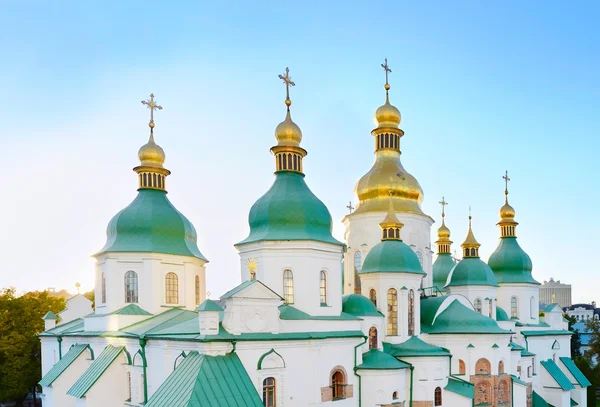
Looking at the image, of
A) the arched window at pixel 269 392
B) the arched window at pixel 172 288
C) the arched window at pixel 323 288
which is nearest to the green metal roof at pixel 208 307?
the arched window at pixel 269 392

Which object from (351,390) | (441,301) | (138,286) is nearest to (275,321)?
(351,390)

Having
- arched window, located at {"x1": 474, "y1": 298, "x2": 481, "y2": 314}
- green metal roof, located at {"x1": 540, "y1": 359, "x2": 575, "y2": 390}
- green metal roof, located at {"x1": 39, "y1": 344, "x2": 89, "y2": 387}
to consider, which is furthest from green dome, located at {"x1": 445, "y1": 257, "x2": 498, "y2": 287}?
green metal roof, located at {"x1": 39, "y1": 344, "x2": 89, "y2": 387}

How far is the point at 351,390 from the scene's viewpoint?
20672 millimetres

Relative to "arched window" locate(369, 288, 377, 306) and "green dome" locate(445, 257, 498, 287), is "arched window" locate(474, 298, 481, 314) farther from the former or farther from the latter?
"arched window" locate(369, 288, 377, 306)

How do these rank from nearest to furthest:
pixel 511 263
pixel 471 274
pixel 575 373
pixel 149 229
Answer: pixel 149 229 → pixel 471 274 → pixel 511 263 → pixel 575 373

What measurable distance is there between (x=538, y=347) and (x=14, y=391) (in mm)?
37634

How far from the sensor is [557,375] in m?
34.4

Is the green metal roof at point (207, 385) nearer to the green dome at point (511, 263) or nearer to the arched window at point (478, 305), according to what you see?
the arched window at point (478, 305)

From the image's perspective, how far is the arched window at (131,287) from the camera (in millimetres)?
23656

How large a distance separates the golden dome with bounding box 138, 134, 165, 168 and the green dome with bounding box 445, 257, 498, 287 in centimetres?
1962

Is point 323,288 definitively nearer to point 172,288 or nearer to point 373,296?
point 373,296

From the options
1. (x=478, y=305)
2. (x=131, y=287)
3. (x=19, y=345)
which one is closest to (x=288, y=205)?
(x=131, y=287)

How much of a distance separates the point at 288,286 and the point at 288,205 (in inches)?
141

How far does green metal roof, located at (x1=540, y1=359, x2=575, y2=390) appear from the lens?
1337 inches
